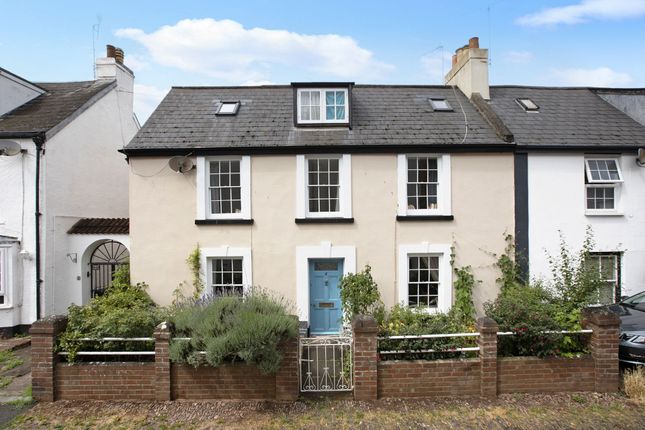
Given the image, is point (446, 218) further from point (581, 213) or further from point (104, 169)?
point (104, 169)

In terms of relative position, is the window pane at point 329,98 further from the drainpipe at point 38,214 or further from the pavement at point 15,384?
the pavement at point 15,384

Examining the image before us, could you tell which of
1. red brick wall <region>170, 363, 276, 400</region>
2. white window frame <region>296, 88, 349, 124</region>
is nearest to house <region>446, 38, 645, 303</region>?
white window frame <region>296, 88, 349, 124</region>

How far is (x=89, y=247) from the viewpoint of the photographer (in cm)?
1151

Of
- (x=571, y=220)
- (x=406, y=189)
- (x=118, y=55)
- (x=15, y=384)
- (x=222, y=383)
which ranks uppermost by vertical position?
(x=118, y=55)

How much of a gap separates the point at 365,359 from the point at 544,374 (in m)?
3.33

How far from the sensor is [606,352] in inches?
259

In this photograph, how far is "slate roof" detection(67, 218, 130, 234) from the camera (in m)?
11.2

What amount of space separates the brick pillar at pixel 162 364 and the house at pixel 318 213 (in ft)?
11.9

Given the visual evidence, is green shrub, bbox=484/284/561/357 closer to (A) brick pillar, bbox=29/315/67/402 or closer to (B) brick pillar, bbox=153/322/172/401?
(B) brick pillar, bbox=153/322/172/401

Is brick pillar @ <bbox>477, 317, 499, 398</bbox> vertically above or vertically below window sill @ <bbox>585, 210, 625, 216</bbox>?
below

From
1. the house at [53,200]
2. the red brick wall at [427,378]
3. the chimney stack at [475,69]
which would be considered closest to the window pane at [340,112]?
the chimney stack at [475,69]

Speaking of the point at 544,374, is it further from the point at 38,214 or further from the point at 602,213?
the point at 38,214

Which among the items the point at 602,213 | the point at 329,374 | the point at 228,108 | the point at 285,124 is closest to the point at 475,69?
the point at 602,213

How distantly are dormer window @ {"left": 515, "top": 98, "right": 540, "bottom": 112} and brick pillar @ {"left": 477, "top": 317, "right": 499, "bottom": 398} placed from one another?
865 cm
